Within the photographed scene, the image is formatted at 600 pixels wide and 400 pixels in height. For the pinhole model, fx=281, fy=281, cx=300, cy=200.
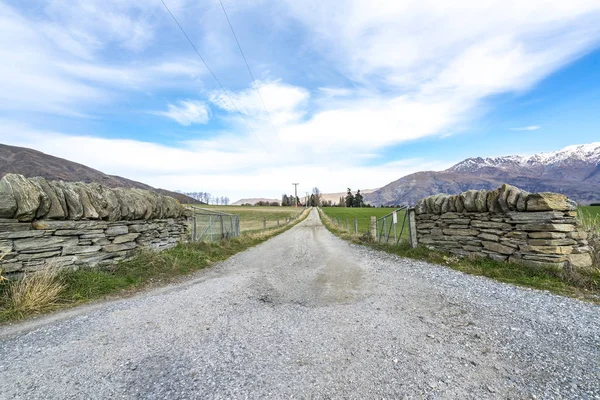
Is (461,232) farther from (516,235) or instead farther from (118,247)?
(118,247)

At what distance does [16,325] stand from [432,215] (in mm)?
10148

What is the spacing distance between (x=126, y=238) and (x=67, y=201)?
1680mm

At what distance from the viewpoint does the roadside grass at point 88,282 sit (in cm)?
445

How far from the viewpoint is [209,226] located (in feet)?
43.8

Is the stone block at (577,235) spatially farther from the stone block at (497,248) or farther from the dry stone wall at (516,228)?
the stone block at (497,248)

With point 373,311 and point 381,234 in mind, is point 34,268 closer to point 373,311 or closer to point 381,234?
point 373,311

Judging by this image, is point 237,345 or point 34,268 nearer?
point 237,345

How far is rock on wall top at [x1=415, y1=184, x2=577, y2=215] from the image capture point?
245 inches

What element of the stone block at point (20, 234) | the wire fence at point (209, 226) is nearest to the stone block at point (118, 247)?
the stone block at point (20, 234)

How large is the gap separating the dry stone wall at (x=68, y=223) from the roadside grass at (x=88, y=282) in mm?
308

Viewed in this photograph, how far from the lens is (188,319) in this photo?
4.21 m

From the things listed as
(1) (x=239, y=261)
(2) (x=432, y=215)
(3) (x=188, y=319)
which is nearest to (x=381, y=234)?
(2) (x=432, y=215)

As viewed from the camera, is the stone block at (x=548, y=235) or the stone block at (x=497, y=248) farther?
the stone block at (x=497, y=248)

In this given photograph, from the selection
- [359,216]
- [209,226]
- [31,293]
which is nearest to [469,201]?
[31,293]
